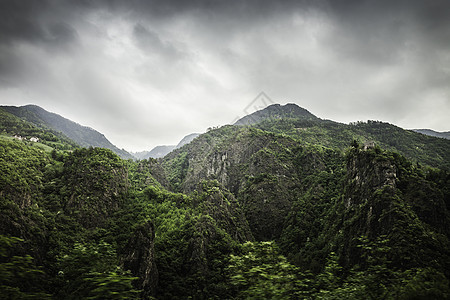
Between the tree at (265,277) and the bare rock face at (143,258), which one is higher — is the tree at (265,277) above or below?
above

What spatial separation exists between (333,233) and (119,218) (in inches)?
1839

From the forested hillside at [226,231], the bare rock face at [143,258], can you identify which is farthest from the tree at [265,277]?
the bare rock face at [143,258]

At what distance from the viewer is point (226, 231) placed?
56438mm

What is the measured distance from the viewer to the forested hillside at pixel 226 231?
24.4 ft

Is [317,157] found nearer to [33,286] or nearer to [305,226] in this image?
[305,226]

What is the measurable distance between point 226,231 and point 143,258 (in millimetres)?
27381

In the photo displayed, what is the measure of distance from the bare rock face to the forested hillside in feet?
0.50

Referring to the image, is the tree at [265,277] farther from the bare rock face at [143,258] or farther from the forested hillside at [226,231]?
the bare rock face at [143,258]

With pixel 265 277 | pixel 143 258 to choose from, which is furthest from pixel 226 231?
pixel 265 277

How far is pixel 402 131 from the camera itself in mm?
140000

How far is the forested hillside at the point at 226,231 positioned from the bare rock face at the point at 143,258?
0.15 m

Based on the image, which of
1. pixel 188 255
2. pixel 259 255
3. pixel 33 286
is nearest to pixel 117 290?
pixel 33 286

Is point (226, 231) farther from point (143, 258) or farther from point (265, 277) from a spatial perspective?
point (265, 277)

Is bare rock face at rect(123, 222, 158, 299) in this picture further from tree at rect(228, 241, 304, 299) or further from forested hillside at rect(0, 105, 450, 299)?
tree at rect(228, 241, 304, 299)
